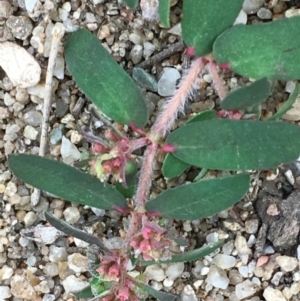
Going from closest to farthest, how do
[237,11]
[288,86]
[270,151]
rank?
[270,151]
[237,11]
[288,86]

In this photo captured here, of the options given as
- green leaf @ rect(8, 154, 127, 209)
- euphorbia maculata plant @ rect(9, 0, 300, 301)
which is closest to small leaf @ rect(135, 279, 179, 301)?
euphorbia maculata plant @ rect(9, 0, 300, 301)

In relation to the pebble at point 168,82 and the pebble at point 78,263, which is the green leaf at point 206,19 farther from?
the pebble at point 78,263

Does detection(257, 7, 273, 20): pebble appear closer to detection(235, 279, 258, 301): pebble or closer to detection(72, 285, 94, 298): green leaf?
detection(235, 279, 258, 301): pebble

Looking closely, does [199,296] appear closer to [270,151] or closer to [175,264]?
[175,264]

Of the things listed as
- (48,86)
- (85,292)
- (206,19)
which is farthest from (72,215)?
(206,19)

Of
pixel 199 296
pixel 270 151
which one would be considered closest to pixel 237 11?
pixel 270 151

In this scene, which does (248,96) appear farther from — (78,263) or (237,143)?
(78,263)

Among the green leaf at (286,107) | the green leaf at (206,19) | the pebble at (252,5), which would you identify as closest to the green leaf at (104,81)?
the green leaf at (206,19)
